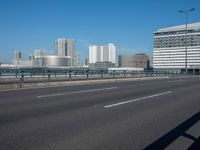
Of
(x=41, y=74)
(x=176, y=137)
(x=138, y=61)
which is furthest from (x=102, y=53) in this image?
(x=176, y=137)

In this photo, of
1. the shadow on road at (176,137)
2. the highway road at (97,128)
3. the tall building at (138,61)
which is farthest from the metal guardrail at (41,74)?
the tall building at (138,61)

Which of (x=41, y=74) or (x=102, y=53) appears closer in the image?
(x=41, y=74)

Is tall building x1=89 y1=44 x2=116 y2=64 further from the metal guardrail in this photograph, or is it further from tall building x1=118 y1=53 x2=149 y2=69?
the metal guardrail

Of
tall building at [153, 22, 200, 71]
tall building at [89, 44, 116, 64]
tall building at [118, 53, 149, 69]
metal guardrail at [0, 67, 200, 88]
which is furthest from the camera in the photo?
tall building at [89, 44, 116, 64]

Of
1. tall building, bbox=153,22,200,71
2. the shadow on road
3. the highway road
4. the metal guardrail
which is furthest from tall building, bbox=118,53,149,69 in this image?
the shadow on road

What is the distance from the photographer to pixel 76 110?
10328 millimetres

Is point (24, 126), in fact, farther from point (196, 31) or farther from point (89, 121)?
point (196, 31)

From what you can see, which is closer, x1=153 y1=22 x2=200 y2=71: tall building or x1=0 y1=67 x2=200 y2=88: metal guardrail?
x1=0 y1=67 x2=200 y2=88: metal guardrail

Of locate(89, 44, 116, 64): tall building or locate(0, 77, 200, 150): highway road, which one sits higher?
locate(89, 44, 116, 64): tall building

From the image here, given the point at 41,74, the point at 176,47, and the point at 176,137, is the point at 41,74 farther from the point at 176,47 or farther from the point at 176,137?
the point at 176,47

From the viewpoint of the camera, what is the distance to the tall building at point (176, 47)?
3994 inches

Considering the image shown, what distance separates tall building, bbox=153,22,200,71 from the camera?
3994 inches

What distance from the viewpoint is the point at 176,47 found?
106m

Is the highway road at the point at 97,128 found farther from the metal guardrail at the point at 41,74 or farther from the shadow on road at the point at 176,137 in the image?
the metal guardrail at the point at 41,74
